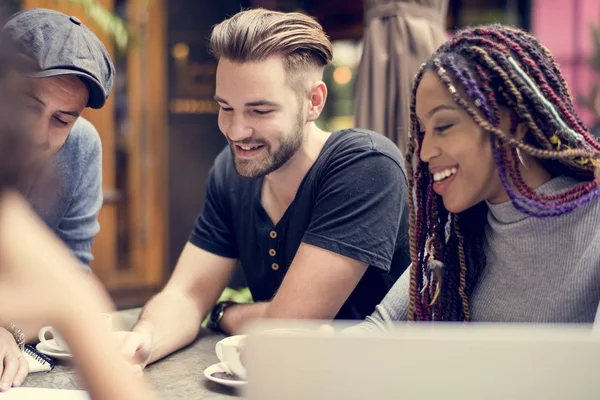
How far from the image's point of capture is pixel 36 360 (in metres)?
1.40

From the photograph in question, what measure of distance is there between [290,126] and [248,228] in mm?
295

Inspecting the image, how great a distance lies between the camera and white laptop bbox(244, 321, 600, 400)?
60cm

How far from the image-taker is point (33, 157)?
65cm

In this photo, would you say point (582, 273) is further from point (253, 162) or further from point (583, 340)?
point (253, 162)

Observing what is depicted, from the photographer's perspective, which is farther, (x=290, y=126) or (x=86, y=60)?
(x=290, y=126)

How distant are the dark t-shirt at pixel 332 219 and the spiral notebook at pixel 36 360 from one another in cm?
61

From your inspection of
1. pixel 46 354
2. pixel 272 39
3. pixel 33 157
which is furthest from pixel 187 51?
pixel 33 157

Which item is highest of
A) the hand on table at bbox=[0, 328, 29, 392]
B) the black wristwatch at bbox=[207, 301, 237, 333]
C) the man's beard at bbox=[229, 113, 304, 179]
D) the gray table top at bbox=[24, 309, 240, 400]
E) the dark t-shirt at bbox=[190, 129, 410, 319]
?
the man's beard at bbox=[229, 113, 304, 179]

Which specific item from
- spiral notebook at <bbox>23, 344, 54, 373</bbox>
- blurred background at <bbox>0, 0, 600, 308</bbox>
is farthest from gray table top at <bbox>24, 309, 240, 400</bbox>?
blurred background at <bbox>0, 0, 600, 308</bbox>

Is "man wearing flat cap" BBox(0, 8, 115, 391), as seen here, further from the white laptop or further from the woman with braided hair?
the woman with braided hair

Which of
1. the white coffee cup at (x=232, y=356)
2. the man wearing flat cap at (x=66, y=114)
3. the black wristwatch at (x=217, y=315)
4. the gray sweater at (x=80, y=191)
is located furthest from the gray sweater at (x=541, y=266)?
the gray sweater at (x=80, y=191)

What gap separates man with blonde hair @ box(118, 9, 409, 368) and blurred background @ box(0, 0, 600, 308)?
3.45m

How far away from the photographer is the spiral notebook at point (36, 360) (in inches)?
54.0

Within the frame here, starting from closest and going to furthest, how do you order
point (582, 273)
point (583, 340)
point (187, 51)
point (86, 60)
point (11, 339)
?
point (583, 340), point (582, 273), point (11, 339), point (86, 60), point (187, 51)
